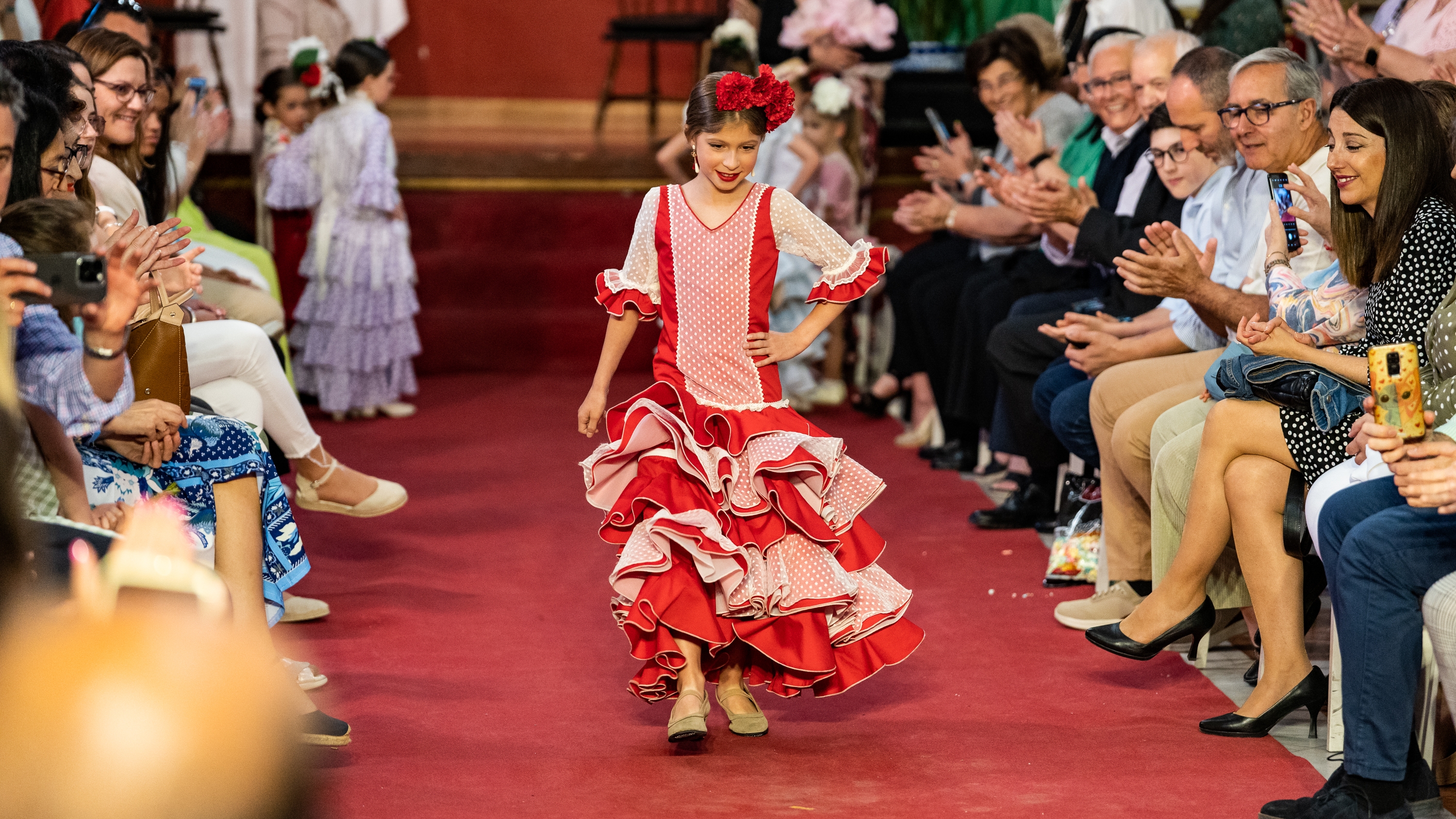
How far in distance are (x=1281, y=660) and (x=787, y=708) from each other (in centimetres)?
98

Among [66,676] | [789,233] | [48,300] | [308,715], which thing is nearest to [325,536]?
[308,715]

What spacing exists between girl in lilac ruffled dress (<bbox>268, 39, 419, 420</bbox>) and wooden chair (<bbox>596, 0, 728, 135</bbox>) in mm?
2304

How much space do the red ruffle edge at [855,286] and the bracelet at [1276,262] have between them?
854 millimetres

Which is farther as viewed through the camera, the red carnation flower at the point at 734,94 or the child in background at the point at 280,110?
the child in background at the point at 280,110

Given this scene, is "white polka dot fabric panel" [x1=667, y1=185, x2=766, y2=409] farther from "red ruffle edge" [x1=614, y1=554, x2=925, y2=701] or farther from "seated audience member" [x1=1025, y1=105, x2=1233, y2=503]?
"seated audience member" [x1=1025, y1=105, x2=1233, y2=503]

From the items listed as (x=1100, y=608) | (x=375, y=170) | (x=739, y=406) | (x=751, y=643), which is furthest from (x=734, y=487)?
(x=375, y=170)

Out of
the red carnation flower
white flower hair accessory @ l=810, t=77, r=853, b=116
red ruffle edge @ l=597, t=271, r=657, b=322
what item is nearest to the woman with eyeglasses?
red ruffle edge @ l=597, t=271, r=657, b=322

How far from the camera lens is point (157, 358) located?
10.1 feet

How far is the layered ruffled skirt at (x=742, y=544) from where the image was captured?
9.63ft

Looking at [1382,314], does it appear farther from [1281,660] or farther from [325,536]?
[325,536]

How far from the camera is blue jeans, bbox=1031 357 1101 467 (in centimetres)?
409

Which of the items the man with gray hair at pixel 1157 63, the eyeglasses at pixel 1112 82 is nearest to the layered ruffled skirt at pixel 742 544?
the man with gray hair at pixel 1157 63

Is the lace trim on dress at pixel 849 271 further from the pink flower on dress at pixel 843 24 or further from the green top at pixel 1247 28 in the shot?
the pink flower on dress at pixel 843 24

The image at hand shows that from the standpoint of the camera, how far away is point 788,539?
304 cm
